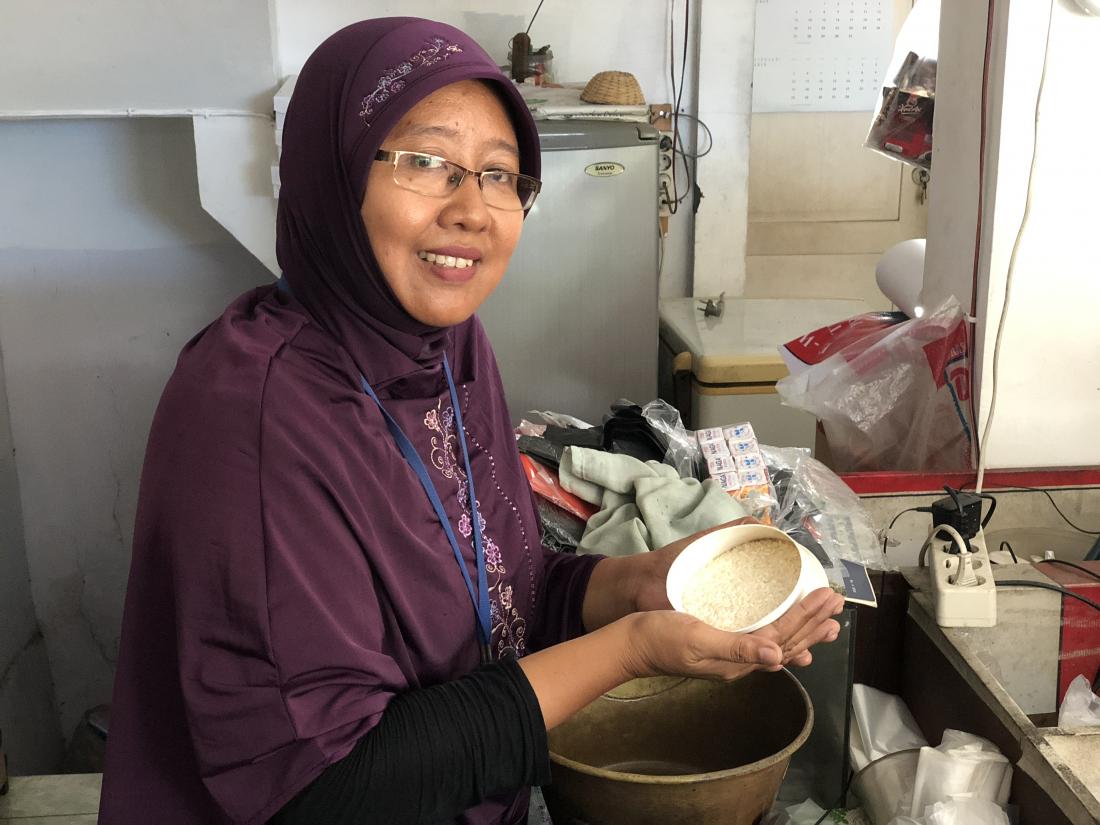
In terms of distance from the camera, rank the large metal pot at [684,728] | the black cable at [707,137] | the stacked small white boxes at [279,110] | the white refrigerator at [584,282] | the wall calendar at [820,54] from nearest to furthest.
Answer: the large metal pot at [684,728]
the stacked small white boxes at [279,110]
the white refrigerator at [584,282]
the black cable at [707,137]
the wall calendar at [820,54]

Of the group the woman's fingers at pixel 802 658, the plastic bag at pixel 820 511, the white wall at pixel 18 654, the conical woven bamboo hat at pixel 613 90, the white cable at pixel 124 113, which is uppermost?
the conical woven bamboo hat at pixel 613 90

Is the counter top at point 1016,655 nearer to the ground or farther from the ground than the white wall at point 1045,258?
nearer to the ground

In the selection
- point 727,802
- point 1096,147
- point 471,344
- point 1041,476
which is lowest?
point 727,802

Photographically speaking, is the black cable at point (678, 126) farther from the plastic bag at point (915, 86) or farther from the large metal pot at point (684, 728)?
the large metal pot at point (684, 728)

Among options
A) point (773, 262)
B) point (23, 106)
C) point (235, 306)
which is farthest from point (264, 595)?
point (773, 262)

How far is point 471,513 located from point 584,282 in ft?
6.01

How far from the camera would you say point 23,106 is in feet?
8.71

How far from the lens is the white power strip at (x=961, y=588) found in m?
1.43

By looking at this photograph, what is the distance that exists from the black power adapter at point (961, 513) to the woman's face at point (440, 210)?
0.76 metres

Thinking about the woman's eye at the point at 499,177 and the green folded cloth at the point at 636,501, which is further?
the green folded cloth at the point at 636,501

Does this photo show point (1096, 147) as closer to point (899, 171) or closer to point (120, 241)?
point (899, 171)

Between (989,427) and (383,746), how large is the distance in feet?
4.01

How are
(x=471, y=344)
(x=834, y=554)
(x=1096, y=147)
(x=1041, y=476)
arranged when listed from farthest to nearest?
(x=1041, y=476)
(x=1096, y=147)
(x=834, y=554)
(x=471, y=344)

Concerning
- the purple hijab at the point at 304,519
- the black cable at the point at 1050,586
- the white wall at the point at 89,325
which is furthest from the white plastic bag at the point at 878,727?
the white wall at the point at 89,325
